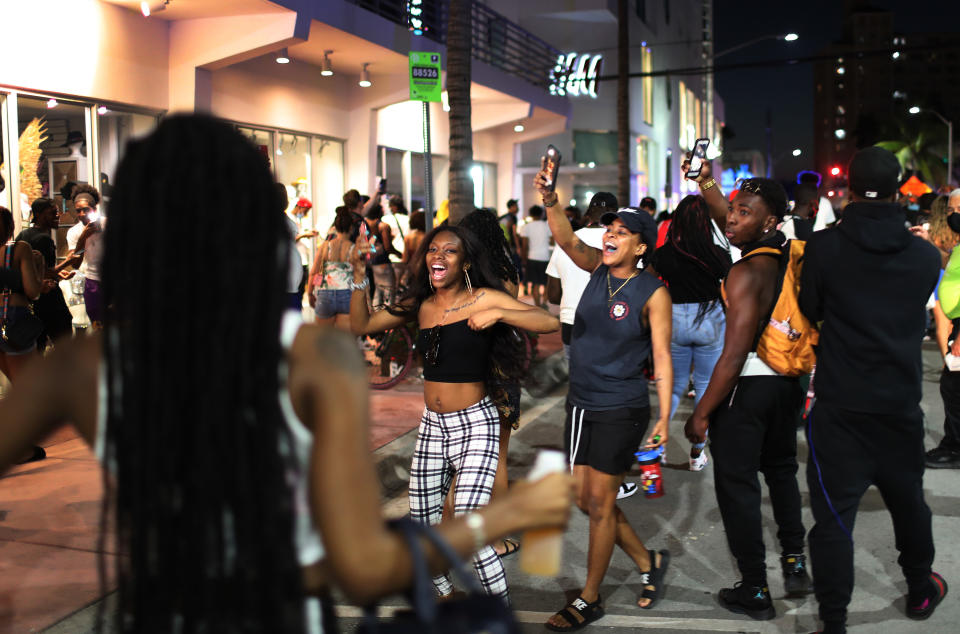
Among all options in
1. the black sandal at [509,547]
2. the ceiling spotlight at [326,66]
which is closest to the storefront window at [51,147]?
the ceiling spotlight at [326,66]

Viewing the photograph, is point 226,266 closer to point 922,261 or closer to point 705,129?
point 922,261

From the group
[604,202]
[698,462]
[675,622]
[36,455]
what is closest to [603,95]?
[604,202]

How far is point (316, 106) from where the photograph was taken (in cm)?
1556

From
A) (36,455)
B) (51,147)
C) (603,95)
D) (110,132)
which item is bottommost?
(36,455)

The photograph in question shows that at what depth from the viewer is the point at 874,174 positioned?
3.80 m

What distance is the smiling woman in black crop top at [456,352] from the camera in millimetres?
4199

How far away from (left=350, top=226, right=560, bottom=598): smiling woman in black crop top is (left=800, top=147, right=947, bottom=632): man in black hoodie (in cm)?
130

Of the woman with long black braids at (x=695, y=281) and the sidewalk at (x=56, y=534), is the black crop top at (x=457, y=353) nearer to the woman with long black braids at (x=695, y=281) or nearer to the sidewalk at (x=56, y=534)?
the sidewalk at (x=56, y=534)

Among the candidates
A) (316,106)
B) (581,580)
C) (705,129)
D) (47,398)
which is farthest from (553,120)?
(705,129)

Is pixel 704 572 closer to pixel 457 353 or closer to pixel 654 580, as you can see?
pixel 654 580

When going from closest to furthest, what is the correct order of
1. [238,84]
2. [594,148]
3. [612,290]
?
[612,290] → [238,84] → [594,148]

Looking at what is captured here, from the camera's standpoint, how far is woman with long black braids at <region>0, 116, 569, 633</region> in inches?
63.2

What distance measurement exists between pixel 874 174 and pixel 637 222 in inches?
46.9

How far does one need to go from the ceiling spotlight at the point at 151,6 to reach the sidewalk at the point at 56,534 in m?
5.30
